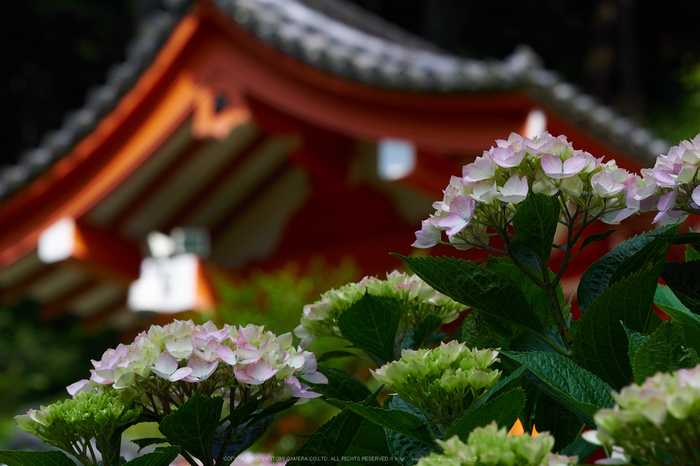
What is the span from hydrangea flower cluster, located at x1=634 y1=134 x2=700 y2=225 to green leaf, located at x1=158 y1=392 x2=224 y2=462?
1.10 ft

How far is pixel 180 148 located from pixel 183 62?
1.39ft

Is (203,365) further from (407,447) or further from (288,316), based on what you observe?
(288,316)

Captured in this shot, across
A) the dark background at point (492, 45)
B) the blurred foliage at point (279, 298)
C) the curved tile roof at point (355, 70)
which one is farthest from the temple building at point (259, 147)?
the dark background at point (492, 45)

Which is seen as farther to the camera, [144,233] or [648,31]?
[648,31]

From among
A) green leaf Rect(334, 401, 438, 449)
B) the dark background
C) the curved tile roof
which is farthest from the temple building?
the dark background

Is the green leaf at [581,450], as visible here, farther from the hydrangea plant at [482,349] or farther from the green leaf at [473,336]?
the green leaf at [473,336]

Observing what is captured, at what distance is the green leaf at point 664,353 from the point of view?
1.33 feet

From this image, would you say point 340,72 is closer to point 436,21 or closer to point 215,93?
point 215,93

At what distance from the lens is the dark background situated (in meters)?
9.94

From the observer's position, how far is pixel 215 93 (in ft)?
10.3

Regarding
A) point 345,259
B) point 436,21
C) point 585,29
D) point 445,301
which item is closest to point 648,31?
point 585,29

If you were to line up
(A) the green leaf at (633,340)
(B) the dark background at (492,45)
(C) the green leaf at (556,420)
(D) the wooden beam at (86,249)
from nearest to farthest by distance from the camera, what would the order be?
(A) the green leaf at (633,340) < (C) the green leaf at (556,420) < (D) the wooden beam at (86,249) < (B) the dark background at (492,45)

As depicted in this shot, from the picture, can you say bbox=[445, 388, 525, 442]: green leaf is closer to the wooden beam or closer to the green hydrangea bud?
the green hydrangea bud

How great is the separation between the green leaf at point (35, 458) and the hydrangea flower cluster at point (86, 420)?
0.01 meters
